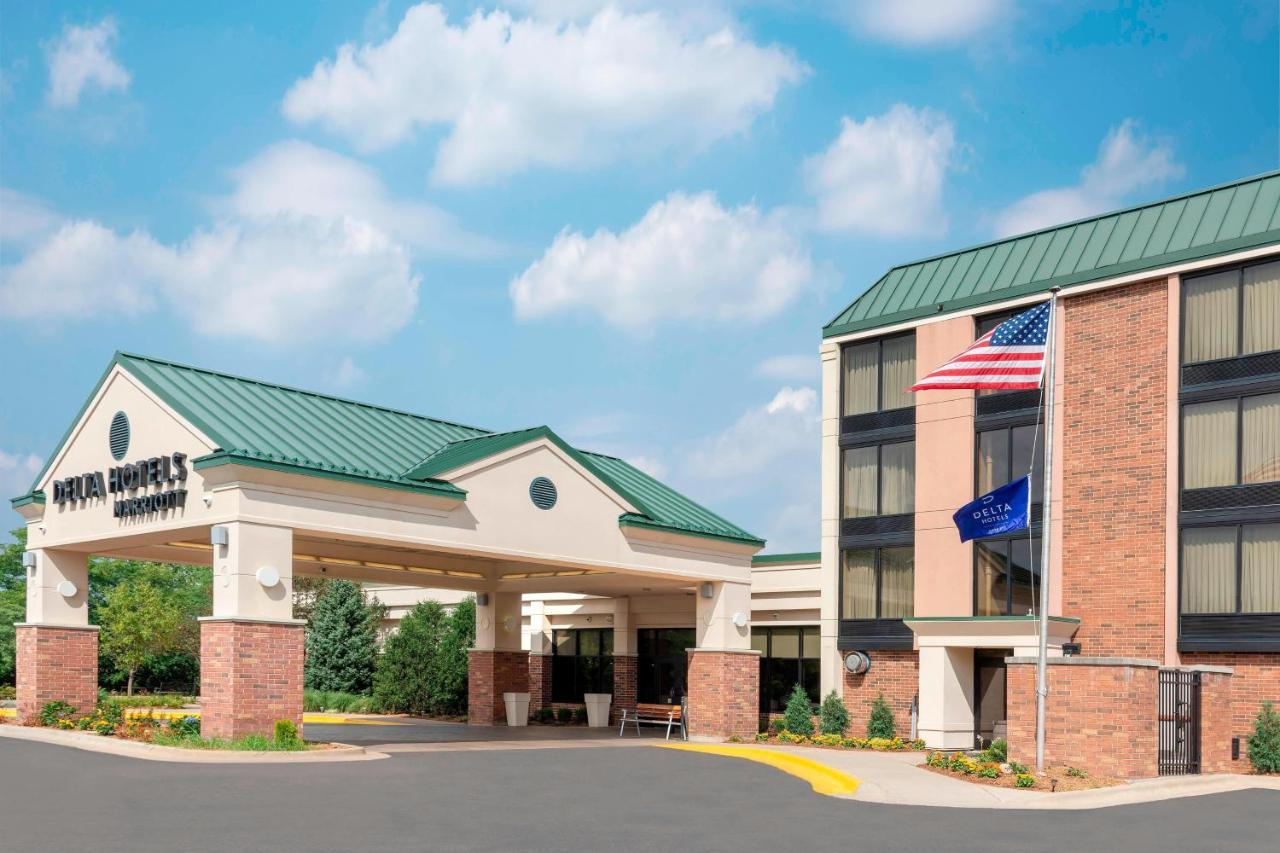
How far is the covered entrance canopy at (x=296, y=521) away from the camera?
24.5 meters

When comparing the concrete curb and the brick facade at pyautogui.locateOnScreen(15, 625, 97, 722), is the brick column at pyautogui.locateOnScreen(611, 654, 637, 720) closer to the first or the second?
the brick facade at pyautogui.locateOnScreen(15, 625, 97, 722)

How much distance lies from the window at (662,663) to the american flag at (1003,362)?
703 inches

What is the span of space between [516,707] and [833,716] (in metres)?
10.1

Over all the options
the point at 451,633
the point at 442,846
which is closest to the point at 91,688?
the point at 451,633

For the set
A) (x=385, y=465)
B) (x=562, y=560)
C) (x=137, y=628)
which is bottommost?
(x=137, y=628)

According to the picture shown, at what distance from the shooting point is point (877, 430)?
34.2 meters

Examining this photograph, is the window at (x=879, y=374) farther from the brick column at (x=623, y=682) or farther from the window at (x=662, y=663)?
the brick column at (x=623, y=682)

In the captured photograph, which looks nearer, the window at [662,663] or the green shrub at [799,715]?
the green shrub at [799,715]

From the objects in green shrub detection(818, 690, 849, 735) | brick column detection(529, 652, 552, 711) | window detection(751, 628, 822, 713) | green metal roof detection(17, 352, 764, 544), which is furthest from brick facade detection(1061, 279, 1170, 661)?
brick column detection(529, 652, 552, 711)

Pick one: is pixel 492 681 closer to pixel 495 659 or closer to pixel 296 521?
pixel 495 659

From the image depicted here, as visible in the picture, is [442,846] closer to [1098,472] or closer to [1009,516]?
[1009,516]

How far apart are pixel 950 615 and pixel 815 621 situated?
541 cm

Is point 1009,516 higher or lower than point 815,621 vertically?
higher

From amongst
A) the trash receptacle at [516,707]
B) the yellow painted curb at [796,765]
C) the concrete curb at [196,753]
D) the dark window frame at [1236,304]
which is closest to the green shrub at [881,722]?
the yellow painted curb at [796,765]
